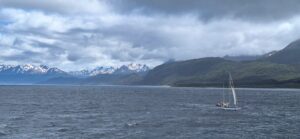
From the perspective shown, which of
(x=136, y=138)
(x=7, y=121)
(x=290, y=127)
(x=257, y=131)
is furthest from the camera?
(x=7, y=121)

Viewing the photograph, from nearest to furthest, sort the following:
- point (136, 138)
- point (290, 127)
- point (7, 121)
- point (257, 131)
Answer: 1. point (136, 138)
2. point (257, 131)
3. point (290, 127)
4. point (7, 121)

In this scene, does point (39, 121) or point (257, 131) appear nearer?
point (257, 131)

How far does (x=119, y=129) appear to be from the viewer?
10206cm

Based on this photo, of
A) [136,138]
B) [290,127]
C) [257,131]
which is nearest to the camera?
[136,138]

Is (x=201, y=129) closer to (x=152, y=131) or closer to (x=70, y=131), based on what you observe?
(x=152, y=131)

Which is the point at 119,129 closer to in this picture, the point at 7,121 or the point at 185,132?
the point at 185,132

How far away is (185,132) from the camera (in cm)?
9719

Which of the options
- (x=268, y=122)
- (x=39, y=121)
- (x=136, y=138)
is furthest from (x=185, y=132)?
(x=39, y=121)

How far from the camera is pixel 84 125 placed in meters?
111

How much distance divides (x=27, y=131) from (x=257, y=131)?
5059 centimetres

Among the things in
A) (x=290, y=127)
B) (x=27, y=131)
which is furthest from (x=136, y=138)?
(x=290, y=127)

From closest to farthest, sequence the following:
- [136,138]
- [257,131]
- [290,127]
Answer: [136,138] < [257,131] < [290,127]

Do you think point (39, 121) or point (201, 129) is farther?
point (39, 121)

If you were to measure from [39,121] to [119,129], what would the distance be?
96.9ft
